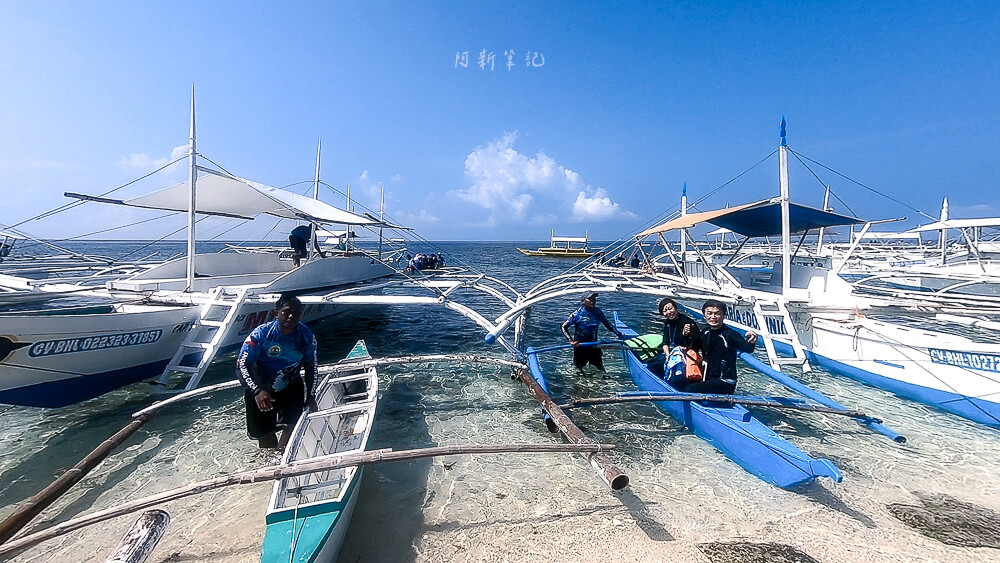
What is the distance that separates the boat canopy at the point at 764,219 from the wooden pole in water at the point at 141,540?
1253cm

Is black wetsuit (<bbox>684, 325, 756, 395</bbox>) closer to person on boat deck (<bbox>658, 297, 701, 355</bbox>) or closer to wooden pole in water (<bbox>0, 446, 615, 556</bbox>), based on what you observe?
person on boat deck (<bbox>658, 297, 701, 355</bbox>)

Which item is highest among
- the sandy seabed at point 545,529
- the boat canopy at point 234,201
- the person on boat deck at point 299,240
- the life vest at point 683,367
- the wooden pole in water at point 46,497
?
the boat canopy at point 234,201

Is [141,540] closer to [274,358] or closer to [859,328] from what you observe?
[274,358]

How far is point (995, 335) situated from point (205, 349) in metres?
21.8

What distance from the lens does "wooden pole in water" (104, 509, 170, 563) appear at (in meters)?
3.02

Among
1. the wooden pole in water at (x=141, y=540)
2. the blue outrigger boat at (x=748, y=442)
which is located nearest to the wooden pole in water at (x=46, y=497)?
the wooden pole in water at (x=141, y=540)

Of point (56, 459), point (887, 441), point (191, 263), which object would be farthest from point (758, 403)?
point (191, 263)

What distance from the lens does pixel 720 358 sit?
6.46 meters

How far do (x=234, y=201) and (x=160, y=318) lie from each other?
17.5 feet

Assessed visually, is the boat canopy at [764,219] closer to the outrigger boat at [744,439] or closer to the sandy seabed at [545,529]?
the outrigger boat at [744,439]

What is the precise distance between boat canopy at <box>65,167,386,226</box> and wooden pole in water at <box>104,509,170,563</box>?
7.83 m

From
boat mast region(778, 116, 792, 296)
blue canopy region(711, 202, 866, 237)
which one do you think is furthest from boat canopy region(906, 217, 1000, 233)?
boat mast region(778, 116, 792, 296)

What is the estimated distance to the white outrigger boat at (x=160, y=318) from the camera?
6.18m

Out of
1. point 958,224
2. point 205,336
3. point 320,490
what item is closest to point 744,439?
point 320,490
